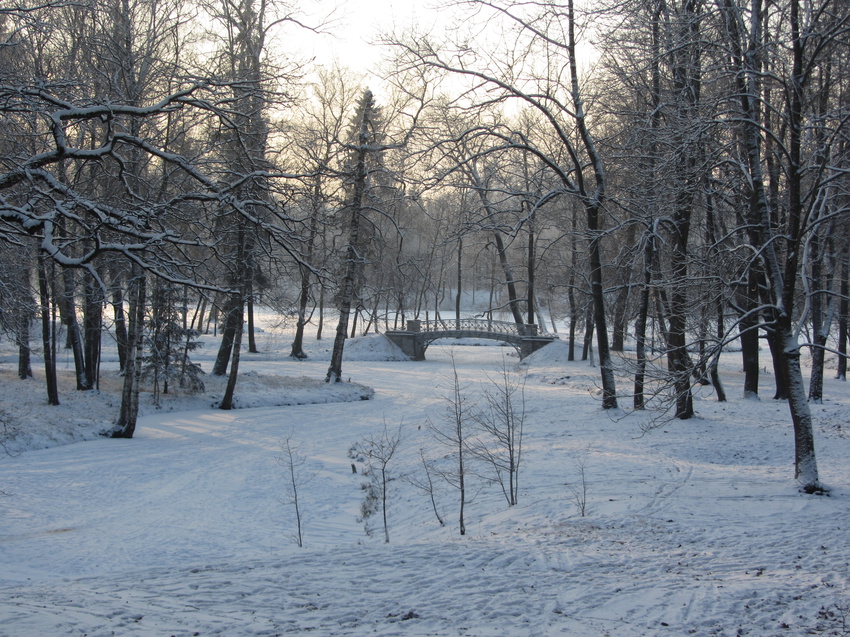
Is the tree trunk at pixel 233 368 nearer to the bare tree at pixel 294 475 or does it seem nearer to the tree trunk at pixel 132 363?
the tree trunk at pixel 132 363

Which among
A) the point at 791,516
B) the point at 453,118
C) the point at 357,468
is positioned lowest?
the point at 357,468

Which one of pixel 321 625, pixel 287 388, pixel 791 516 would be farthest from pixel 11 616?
pixel 287 388

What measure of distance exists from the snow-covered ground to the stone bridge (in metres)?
19.1

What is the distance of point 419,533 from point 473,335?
30.5m

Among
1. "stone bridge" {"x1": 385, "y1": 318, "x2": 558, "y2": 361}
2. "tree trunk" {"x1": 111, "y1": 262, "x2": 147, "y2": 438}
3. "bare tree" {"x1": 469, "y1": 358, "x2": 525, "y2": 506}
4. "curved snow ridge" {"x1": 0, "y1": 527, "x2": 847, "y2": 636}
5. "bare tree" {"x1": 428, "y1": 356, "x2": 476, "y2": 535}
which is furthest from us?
"stone bridge" {"x1": 385, "y1": 318, "x2": 558, "y2": 361}

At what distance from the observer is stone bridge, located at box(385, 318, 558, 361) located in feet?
122

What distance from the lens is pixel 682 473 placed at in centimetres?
971

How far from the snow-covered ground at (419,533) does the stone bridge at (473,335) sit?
62.7ft

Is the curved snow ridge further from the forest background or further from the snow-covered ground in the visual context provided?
the forest background

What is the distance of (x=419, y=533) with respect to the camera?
28.5 ft

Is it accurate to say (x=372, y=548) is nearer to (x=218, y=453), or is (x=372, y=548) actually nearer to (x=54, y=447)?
(x=218, y=453)

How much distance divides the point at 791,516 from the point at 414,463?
7.55 m

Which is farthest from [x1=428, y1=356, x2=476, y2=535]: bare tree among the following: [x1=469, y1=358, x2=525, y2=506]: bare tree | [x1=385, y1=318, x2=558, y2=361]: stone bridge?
[x1=385, y1=318, x2=558, y2=361]: stone bridge

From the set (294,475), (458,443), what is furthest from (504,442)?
(294,475)
